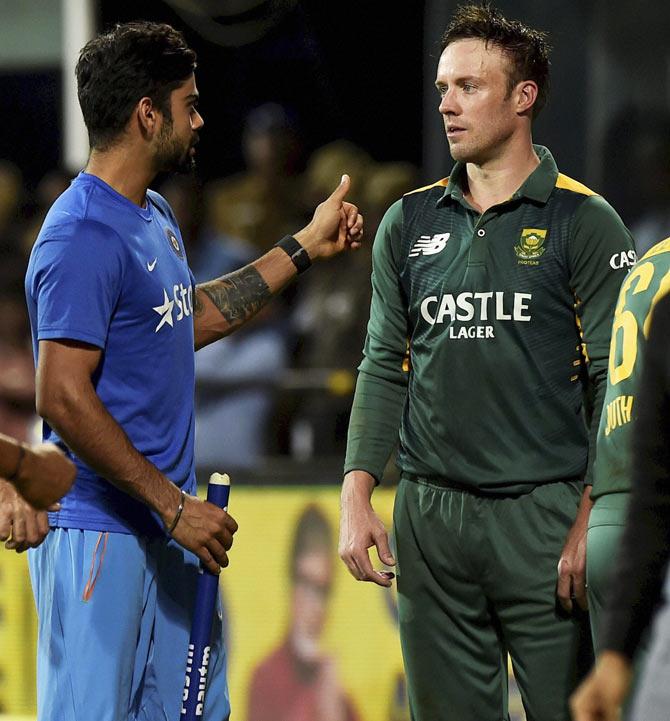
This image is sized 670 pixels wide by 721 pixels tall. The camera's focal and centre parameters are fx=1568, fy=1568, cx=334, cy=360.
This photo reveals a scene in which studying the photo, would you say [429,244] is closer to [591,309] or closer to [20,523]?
[591,309]

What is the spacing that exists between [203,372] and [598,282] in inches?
142

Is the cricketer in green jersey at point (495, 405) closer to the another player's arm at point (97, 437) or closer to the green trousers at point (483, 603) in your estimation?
the green trousers at point (483, 603)

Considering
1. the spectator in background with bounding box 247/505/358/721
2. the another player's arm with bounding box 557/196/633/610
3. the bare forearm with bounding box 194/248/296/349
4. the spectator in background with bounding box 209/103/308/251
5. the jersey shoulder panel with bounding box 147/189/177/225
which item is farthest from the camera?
the spectator in background with bounding box 209/103/308/251

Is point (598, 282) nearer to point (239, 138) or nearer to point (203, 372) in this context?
point (203, 372)

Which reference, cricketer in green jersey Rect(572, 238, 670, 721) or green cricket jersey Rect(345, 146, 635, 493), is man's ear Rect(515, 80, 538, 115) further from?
cricketer in green jersey Rect(572, 238, 670, 721)

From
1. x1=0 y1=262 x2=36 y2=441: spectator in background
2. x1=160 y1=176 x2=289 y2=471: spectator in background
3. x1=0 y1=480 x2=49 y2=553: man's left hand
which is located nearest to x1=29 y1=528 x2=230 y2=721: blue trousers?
x1=0 y1=480 x2=49 y2=553: man's left hand

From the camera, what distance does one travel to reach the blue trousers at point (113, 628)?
367 centimetres

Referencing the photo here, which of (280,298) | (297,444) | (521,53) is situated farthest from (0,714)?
(521,53)

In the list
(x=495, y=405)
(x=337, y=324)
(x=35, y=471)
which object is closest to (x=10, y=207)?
(x=337, y=324)

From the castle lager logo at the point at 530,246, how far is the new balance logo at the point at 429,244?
0.66 feet

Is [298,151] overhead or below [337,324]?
overhead

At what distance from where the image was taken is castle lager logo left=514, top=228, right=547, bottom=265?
3.86 m

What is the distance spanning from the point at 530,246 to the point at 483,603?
2.93 feet

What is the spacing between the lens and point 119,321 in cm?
372
